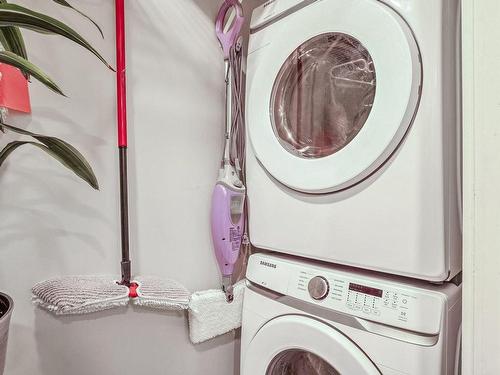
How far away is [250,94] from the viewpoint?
3.82 feet

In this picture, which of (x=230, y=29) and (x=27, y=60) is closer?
(x=27, y=60)

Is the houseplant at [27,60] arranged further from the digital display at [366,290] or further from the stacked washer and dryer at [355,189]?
the digital display at [366,290]

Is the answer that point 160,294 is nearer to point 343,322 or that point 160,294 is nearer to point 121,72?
point 343,322

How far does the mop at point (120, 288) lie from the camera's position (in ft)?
2.99

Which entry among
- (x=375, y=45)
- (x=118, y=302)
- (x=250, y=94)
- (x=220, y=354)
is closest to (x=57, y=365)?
(x=118, y=302)

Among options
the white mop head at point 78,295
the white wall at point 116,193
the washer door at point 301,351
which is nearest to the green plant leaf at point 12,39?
the white wall at point 116,193

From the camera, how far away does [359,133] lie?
85 cm

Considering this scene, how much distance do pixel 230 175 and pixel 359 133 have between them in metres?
0.52

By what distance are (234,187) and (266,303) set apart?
43 centimetres

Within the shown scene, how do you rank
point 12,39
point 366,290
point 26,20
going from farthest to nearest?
point 366,290
point 12,39
point 26,20

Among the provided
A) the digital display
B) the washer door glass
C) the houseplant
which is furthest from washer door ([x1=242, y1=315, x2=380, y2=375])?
the houseplant

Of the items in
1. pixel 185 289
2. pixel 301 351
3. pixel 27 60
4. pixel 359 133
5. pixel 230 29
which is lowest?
pixel 301 351
